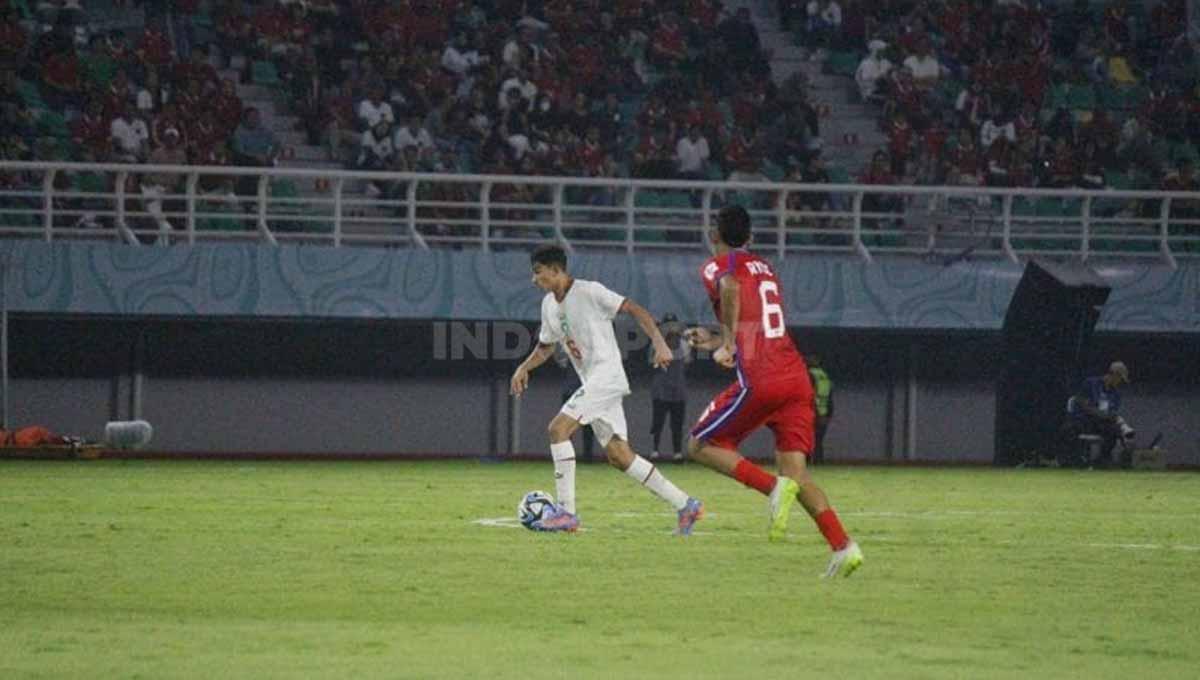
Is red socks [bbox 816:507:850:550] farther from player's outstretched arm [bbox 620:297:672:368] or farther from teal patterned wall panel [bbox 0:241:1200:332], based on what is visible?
teal patterned wall panel [bbox 0:241:1200:332]

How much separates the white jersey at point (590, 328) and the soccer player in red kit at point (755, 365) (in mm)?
3200

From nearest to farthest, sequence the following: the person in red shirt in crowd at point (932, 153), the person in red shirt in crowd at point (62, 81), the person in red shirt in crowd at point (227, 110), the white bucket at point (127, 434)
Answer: the white bucket at point (127, 434) < the person in red shirt in crowd at point (62, 81) < the person in red shirt in crowd at point (227, 110) < the person in red shirt in crowd at point (932, 153)

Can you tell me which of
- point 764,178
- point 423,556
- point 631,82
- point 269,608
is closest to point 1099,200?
point 764,178

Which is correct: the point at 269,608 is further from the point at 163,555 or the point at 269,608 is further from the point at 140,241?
the point at 140,241

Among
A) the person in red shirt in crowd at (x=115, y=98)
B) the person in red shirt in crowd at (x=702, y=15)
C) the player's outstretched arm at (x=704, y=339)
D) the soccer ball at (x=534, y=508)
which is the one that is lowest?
the soccer ball at (x=534, y=508)

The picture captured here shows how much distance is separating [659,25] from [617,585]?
80.1 ft

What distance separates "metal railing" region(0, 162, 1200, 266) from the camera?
98.8 ft

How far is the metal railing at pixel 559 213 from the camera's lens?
98.8 ft

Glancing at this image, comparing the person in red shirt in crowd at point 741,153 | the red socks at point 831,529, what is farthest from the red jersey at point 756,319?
the person in red shirt in crowd at point 741,153

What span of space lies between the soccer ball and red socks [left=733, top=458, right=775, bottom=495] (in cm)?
273

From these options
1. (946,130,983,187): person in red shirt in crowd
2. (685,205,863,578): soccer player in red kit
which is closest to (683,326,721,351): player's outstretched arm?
(685,205,863,578): soccer player in red kit

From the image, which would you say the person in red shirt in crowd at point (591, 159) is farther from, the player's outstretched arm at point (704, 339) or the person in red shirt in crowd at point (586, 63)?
the player's outstretched arm at point (704, 339)

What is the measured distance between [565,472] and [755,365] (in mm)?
3531

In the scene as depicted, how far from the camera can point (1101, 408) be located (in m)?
31.8
